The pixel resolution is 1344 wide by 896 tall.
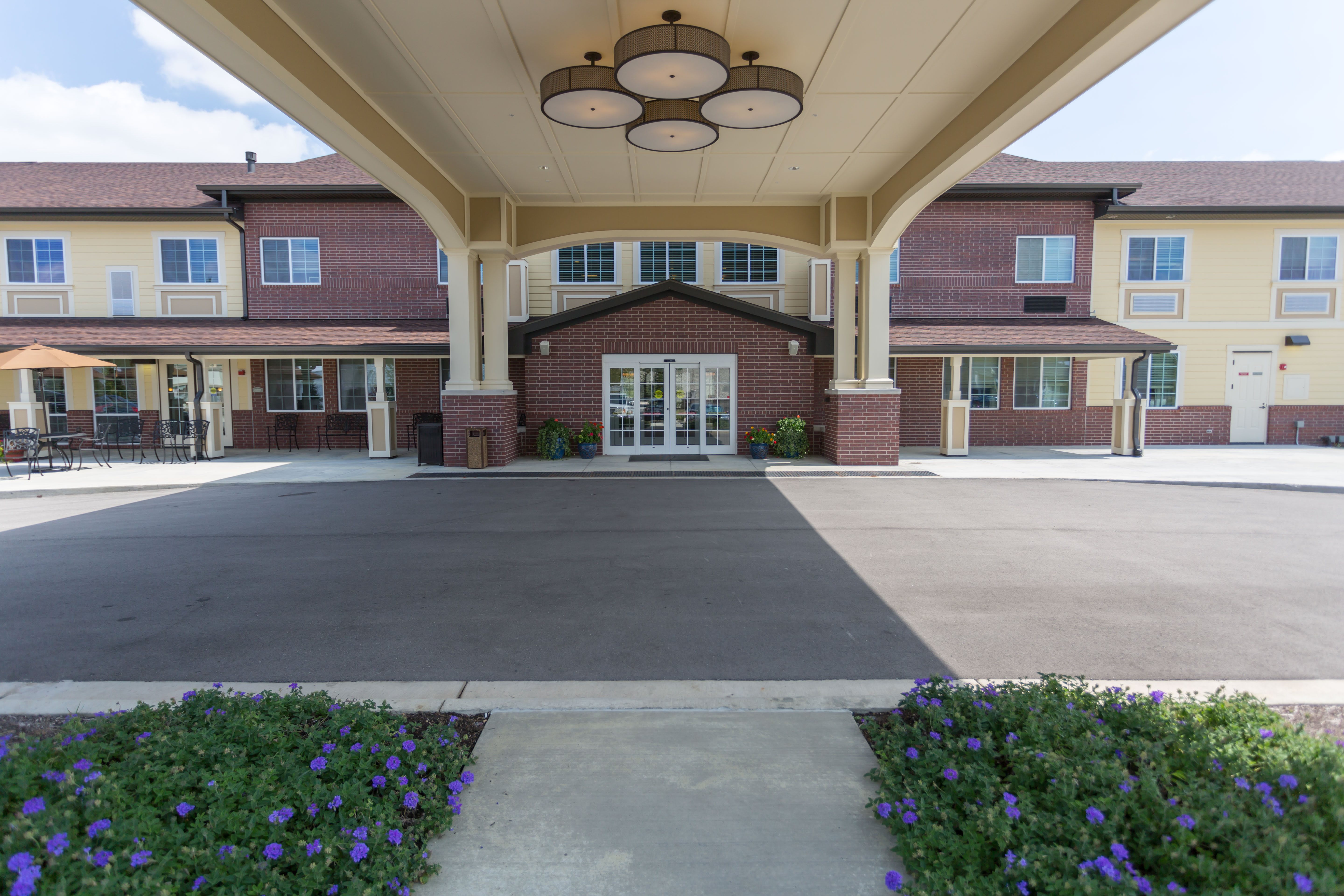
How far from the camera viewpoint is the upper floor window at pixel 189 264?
58.3 ft

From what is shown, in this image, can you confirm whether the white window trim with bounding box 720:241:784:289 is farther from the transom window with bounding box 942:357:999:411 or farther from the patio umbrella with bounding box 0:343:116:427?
the patio umbrella with bounding box 0:343:116:427


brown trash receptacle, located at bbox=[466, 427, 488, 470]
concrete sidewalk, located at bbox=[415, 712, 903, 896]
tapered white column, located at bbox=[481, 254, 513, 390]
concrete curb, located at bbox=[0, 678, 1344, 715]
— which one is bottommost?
concrete sidewalk, located at bbox=[415, 712, 903, 896]

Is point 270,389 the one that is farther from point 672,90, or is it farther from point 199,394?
point 672,90

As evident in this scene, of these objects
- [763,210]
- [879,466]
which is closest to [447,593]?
[879,466]

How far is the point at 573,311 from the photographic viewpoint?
51.5 feet

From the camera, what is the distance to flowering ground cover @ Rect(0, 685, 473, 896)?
2.04 meters

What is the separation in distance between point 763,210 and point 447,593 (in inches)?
432

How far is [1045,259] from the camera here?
58.1 feet

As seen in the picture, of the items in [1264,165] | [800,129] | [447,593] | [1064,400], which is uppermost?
[1264,165]

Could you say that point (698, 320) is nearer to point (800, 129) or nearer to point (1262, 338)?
point (800, 129)

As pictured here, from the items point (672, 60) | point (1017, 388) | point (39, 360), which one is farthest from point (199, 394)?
point (1017, 388)

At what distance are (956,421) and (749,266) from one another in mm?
6473

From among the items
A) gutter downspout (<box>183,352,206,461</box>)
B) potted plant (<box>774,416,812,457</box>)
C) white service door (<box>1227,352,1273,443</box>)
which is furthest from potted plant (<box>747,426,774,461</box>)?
white service door (<box>1227,352,1273,443</box>)

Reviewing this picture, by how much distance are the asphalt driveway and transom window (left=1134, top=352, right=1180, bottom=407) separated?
356 inches
